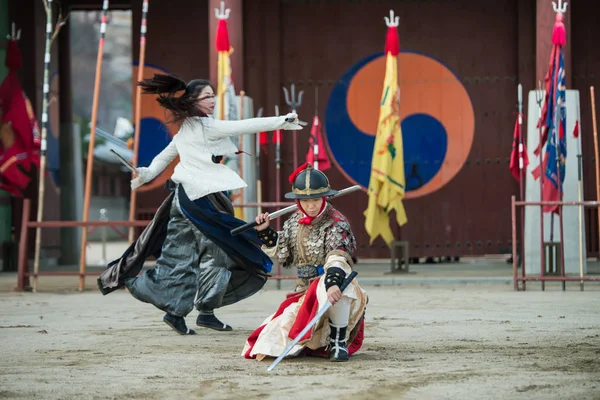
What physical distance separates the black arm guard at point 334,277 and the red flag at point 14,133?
9162 millimetres

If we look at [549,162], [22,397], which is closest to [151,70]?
[549,162]

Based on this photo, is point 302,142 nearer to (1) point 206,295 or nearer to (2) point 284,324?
(1) point 206,295

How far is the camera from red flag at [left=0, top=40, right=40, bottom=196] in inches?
567

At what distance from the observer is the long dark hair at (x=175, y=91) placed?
25.9 ft

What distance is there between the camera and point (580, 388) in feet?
16.9

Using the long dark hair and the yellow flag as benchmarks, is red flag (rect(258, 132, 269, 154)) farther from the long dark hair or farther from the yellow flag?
the long dark hair

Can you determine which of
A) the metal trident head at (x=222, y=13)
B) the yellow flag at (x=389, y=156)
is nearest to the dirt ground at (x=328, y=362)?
the yellow flag at (x=389, y=156)

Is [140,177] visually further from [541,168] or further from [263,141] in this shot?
[263,141]

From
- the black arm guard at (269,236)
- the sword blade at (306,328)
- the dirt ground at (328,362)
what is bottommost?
the dirt ground at (328,362)

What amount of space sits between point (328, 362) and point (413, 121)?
891cm

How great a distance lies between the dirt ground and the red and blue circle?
15.8 ft

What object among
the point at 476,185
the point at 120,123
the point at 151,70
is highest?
the point at 120,123

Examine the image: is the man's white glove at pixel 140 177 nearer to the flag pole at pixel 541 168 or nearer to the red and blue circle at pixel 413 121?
the flag pole at pixel 541 168

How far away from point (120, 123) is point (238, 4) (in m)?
38.0
